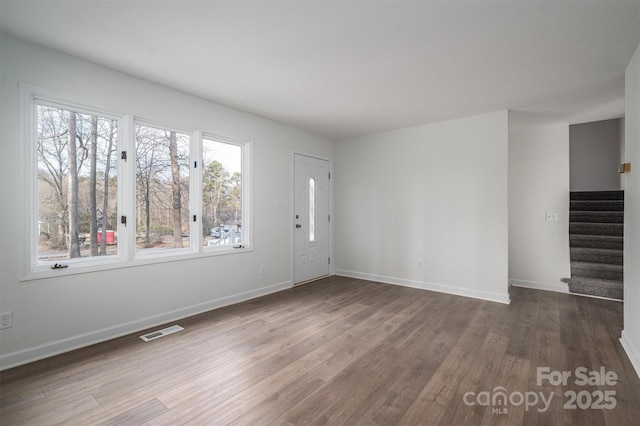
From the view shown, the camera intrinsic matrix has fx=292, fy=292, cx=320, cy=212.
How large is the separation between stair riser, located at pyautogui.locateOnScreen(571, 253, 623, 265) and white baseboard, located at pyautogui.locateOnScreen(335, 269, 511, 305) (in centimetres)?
155

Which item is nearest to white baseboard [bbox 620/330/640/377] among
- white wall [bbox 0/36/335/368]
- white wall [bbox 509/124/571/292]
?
white wall [bbox 509/124/571/292]

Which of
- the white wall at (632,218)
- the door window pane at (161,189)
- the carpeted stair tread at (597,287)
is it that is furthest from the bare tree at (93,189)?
the carpeted stair tread at (597,287)

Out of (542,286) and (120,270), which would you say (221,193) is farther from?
(542,286)

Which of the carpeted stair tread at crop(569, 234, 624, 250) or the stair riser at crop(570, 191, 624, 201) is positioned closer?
the carpeted stair tread at crop(569, 234, 624, 250)

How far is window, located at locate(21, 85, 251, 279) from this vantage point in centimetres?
258

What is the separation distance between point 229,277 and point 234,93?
7.81 feet

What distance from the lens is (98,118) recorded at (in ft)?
9.60

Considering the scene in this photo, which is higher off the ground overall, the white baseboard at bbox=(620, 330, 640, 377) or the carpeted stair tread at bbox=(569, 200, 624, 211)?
the carpeted stair tread at bbox=(569, 200, 624, 211)

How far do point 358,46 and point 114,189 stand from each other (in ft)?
9.16

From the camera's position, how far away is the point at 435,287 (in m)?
4.68

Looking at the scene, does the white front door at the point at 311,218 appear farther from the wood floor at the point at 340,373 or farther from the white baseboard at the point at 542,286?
the white baseboard at the point at 542,286

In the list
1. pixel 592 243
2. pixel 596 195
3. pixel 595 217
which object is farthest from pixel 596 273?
pixel 596 195

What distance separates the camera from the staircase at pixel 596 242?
4.32m

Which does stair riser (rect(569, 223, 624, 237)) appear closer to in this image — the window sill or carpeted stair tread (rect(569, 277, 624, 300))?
carpeted stair tread (rect(569, 277, 624, 300))
